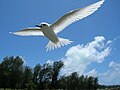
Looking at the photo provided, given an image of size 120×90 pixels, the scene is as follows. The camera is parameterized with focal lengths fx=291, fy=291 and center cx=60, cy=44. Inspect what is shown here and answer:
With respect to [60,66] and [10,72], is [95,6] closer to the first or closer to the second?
[60,66]

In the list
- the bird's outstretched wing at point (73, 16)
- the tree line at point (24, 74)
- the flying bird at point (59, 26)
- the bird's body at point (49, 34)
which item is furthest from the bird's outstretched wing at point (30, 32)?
the tree line at point (24, 74)

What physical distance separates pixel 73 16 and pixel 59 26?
106cm

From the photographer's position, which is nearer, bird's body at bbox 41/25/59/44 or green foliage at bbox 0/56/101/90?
bird's body at bbox 41/25/59/44

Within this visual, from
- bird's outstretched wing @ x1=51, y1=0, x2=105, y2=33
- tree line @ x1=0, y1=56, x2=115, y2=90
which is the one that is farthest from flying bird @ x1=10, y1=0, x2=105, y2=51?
tree line @ x1=0, y1=56, x2=115, y2=90

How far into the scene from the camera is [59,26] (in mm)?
13625

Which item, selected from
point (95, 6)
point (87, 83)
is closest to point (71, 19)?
point (95, 6)

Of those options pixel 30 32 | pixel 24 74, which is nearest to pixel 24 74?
pixel 24 74

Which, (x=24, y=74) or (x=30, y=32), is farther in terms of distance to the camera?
(x=24, y=74)

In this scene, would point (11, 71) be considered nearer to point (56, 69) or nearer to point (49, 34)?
point (56, 69)

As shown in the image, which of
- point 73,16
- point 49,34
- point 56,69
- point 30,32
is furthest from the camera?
point 56,69

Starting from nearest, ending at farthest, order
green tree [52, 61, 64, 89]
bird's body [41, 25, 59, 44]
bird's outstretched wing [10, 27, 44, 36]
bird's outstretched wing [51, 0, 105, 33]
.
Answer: bird's outstretched wing [51, 0, 105, 33] < bird's body [41, 25, 59, 44] < bird's outstretched wing [10, 27, 44, 36] < green tree [52, 61, 64, 89]

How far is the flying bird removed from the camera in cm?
1188

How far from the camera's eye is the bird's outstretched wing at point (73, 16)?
11.7 meters

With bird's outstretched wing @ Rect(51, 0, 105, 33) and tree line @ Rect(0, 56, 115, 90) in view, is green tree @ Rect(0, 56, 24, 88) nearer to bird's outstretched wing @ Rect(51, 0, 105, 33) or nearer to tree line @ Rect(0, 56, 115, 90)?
tree line @ Rect(0, 56, 115, 90)
